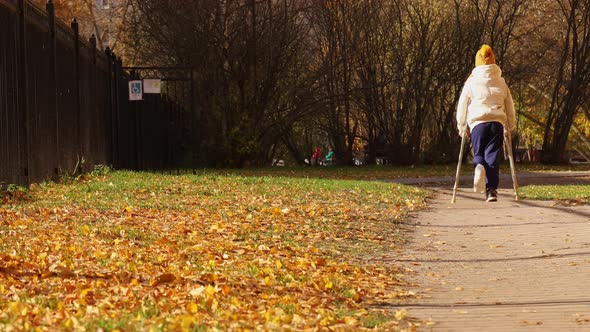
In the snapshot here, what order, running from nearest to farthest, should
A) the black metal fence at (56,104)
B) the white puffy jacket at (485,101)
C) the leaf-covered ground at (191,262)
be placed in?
the leaf-covered ground at (191,262) → the black metal fence at (56,104) → the white puffy jacket at (485,101)

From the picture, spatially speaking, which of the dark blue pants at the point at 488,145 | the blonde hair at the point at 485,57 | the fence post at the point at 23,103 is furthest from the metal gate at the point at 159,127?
the dark blue pants at the point at 488,145

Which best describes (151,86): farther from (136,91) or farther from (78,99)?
(78,99)

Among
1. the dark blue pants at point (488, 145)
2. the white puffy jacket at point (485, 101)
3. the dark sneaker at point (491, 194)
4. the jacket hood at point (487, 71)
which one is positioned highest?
the jacket hood at point (487, 71)

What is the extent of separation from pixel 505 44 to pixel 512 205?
25402mm

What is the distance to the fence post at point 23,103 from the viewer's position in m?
15.2

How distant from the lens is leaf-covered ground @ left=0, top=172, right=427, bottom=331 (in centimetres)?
645

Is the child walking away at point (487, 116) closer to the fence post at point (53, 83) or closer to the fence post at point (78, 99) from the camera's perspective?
the fence post at point (53, 83)

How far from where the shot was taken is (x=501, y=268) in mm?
9273

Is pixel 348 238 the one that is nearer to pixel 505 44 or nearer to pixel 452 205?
pixel 452 205

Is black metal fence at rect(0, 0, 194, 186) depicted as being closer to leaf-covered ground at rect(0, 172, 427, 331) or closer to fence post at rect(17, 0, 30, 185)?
fence post at rect(17, 0, 30, 185)

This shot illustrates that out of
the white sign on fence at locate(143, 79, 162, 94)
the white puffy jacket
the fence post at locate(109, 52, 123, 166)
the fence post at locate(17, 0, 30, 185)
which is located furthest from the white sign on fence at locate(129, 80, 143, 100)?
the white puffy jacket

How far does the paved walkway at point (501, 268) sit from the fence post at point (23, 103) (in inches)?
208

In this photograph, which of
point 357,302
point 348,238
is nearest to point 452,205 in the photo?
point 348,238

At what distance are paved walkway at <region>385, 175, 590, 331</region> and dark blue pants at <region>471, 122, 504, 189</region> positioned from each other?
56cm
